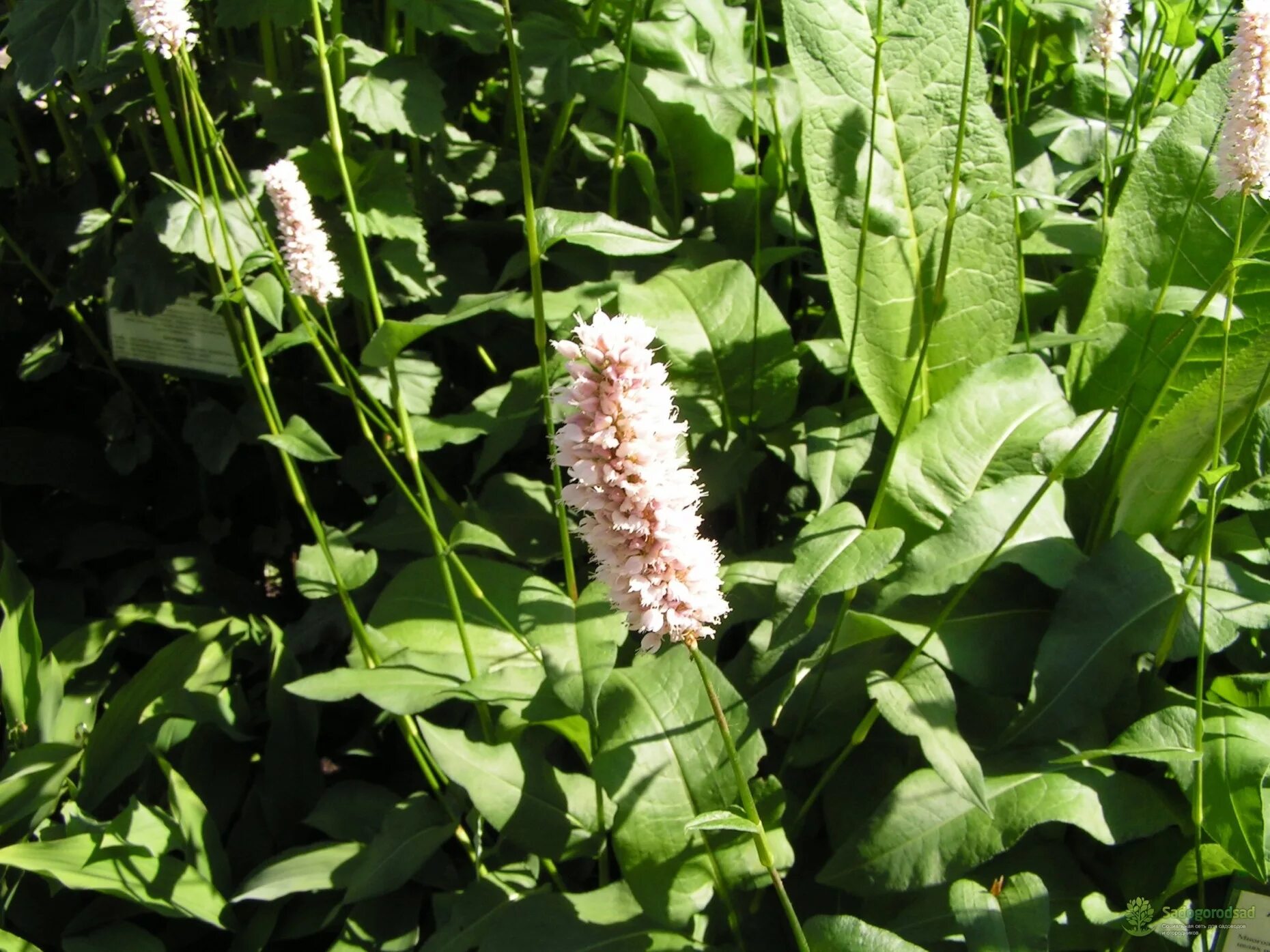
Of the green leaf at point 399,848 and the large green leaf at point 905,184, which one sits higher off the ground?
the large green leaf at point 905,184

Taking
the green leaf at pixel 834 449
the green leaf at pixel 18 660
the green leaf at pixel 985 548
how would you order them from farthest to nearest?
the green leaf at pixel 18 660
the green leaf at pixel 834 449
the green leaf at pixel 985 548

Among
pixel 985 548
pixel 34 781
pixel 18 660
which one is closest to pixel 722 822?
pixel 985 548

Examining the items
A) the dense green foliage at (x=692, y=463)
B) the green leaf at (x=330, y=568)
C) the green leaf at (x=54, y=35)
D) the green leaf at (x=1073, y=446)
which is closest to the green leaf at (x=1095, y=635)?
the dense green foliage at (x=692, y=463)

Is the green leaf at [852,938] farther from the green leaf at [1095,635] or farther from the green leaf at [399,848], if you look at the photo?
the green leaf at [399,848]

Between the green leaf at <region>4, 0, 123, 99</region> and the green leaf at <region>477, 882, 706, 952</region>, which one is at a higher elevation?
the green leaf at <region>4, 0, 123, 99</region>

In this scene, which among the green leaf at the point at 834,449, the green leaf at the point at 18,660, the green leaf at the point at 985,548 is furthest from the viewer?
the green leaf at the point at 18,660

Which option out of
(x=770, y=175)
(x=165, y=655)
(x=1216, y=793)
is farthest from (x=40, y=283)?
(x=1216, y=793)

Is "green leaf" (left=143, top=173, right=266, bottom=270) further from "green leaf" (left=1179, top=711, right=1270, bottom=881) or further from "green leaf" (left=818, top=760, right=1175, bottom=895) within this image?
"green leaf" (left=1179, top=711, right=1270, bottom=881)

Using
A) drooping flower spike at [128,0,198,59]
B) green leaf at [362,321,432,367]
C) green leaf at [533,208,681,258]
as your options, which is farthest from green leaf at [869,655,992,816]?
drooping flower spike at [128,0,198,59]

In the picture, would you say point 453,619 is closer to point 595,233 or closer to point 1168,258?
point 595,233
